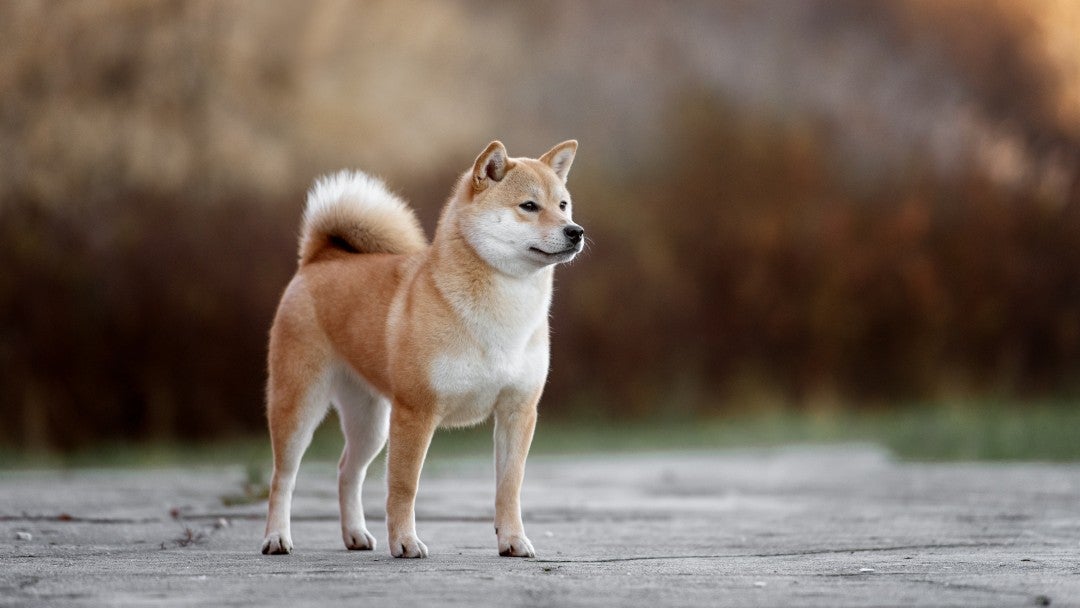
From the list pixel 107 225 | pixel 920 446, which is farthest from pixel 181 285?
pixel 920 446

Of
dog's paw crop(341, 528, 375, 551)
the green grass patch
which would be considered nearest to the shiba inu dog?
dog's paw crop(341, 528, 375, 551)

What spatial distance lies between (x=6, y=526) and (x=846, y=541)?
3829 millimetres

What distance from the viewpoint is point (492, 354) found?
5.31 meters

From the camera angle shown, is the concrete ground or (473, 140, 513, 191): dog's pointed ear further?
(473, 140, 513, 191): dog's pointed ear

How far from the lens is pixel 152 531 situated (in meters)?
6.41

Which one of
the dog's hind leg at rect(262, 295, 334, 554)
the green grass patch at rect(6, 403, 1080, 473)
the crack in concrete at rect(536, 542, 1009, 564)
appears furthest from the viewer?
the green grass patch at rect(6, 403, 1080, 473)

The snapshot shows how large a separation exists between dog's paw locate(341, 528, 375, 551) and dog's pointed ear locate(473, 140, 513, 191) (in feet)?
5.11

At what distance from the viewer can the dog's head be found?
534cm

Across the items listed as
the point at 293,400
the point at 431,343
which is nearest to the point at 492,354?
the point at 431,343

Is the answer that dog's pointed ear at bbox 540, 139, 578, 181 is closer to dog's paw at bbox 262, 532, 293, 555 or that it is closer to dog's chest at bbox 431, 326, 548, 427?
dog's chest at bbox 431, 326, 548, 427

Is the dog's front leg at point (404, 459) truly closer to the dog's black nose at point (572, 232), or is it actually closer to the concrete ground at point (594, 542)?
the concrete ground at point (594, 542)

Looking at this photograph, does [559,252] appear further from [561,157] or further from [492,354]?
[561,157]

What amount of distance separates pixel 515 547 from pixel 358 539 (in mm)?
873

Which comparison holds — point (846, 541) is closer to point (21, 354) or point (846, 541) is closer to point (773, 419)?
point (21, 354)
